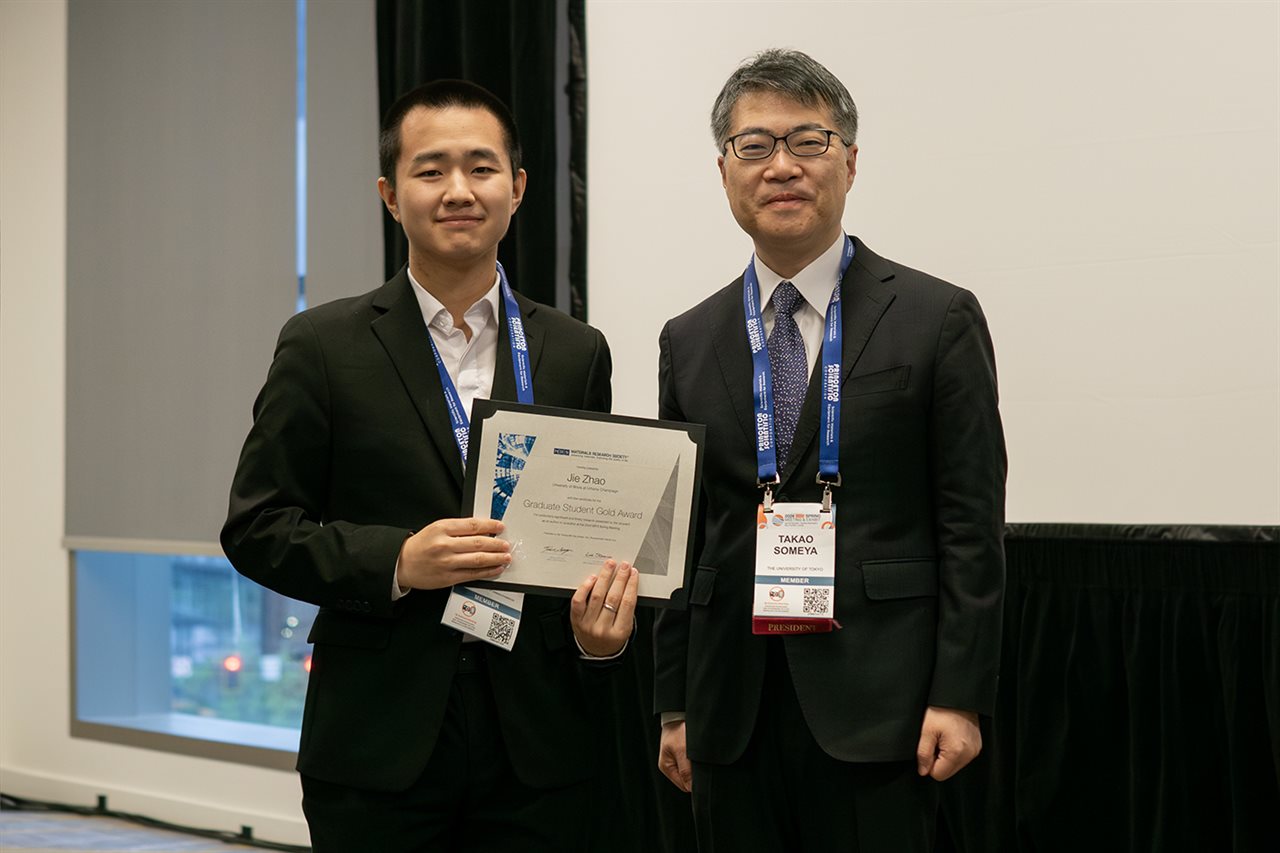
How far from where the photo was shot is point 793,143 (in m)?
1.96

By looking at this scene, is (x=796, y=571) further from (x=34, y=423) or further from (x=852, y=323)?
(x=34, y=423)

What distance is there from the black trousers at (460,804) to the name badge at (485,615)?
5 centimetres

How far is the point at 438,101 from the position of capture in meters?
1.92

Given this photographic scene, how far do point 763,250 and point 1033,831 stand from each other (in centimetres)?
182

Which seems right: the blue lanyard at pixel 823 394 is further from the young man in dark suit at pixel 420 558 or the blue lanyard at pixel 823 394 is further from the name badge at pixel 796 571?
the young man in dark suit at pixel 420 558

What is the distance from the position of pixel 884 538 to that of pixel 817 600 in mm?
131

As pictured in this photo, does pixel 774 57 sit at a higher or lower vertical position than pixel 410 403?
higher

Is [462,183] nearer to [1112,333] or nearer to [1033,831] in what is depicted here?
[1112,333]

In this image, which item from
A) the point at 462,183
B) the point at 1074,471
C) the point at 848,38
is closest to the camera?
the point at 462,183

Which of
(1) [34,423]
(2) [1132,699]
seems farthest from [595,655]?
(1) [34,423]

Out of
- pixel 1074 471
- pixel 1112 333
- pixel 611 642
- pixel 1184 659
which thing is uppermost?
pixel 1112 333

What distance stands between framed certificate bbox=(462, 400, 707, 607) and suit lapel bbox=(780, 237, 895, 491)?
0.57 feet

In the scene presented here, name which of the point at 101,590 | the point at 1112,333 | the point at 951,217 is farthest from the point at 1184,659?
the point at 101,590

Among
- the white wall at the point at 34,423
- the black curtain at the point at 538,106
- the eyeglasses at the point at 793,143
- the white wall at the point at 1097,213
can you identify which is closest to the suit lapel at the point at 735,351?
the eyeglasses at the point at 793,143
